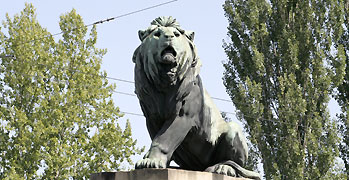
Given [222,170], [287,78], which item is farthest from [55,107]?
[222,170]

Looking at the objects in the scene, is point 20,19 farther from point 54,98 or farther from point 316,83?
point 316,83

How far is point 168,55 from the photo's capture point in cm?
621

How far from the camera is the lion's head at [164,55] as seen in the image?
6.23m

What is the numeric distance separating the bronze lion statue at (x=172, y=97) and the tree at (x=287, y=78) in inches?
441

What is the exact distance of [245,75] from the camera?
19.6 m

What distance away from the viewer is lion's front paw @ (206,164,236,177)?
6.75 metres

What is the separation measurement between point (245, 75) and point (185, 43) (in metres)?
13.3

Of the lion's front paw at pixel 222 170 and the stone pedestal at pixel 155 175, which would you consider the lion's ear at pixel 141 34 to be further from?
the lion's front paw at pixel 222 170

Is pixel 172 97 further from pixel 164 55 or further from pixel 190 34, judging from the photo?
pixel 190 34

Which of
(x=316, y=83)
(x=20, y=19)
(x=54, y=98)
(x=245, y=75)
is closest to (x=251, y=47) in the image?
(x=245, y=75)

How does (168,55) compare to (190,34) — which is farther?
(190,34)

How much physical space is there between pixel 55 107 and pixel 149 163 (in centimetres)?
1748

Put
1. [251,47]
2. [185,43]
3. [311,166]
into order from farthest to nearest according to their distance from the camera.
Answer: [251,47]
[311,166]
[185,43]

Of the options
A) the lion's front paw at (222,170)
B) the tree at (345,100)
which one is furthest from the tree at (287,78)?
the lion's front paw at (222,170)
